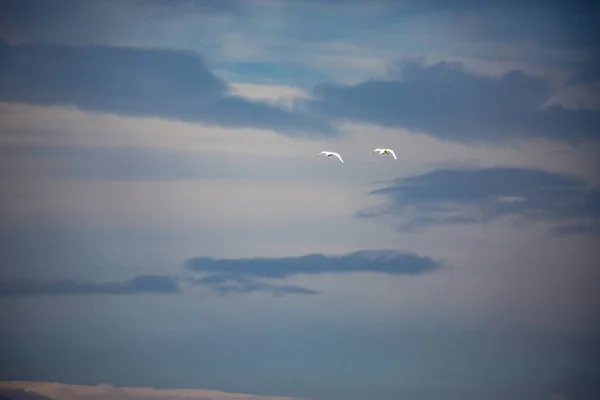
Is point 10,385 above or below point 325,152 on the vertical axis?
below

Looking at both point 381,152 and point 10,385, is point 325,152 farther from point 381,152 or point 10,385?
point 10,385

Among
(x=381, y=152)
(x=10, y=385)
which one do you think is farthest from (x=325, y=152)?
(x=10, y=385)

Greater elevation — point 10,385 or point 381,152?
point 381,152
